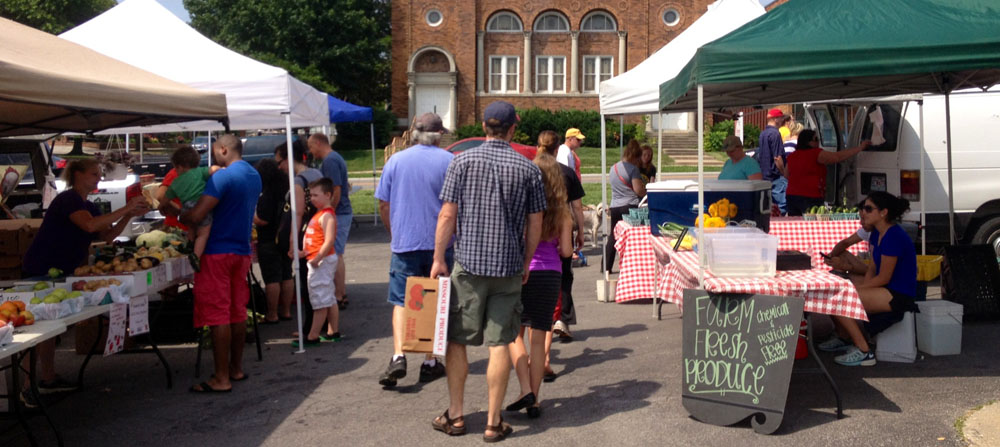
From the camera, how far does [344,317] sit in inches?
368

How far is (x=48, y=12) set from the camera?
4972 cm

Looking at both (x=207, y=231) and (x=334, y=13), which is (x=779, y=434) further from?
(x=334, y=13)

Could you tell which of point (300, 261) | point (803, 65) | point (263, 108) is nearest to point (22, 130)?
point (263, 108)

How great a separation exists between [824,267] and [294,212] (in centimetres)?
459

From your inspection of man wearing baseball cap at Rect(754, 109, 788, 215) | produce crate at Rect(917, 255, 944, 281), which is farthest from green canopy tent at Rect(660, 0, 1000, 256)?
man wearing baseball cap at Rect(754, 109, 788, 215)

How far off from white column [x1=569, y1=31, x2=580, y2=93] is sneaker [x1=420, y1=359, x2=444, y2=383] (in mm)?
36832

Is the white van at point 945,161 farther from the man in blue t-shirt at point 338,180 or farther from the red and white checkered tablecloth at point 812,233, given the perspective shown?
the man in blue t-shirt at point 338,180

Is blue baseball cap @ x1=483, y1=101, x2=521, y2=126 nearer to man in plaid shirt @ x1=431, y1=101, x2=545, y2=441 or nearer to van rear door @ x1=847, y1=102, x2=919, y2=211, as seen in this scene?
man in plaid shirt @ x1=431, y1=101, x2=545, y2=441

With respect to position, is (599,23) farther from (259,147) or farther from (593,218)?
(593,218)

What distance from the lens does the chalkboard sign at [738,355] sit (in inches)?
213

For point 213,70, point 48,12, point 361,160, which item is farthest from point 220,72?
point 48,12

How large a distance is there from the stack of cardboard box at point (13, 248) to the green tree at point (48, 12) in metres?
44.7

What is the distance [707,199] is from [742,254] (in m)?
1.93

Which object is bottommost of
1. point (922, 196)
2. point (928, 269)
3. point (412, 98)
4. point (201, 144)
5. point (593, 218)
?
point (928, 269)
